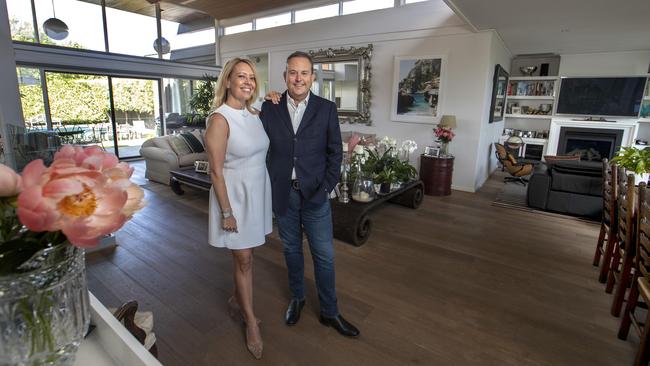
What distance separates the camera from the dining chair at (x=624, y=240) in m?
2.05

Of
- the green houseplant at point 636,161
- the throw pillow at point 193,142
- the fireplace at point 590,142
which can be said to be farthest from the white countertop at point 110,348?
the fireplace at point 590,142

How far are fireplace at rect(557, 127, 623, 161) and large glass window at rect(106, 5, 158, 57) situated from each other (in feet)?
31.1

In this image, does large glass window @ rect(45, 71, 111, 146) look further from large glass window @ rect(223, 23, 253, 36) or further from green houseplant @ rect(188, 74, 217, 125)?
large glass window @ rect(223, 23, 253, 36)

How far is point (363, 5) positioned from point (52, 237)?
7.03 m

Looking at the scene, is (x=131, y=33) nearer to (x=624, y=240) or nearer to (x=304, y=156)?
(x=304, y=156)

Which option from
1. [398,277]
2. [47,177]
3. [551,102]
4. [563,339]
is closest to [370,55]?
[551,102]

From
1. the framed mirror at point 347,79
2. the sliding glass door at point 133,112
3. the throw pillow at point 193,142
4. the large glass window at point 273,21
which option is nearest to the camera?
the throw pillow at point 193,142

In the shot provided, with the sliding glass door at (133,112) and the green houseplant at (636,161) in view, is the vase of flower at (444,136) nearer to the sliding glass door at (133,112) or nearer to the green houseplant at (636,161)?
the green houseplant at (636,161)

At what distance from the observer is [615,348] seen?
203 centimetres

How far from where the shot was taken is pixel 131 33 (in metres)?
7.65

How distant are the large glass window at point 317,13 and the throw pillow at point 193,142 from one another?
11.8ft

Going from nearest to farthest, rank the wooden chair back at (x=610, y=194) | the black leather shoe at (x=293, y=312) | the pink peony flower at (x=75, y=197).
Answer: the pink peony flower at (x=75, y=197) → the black leather shoe at (x=293, y=312) → the wooden chair back at (x=610, y=194)

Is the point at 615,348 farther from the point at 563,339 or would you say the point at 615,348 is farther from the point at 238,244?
the point at 238,244

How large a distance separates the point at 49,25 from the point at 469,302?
806 centimetres
